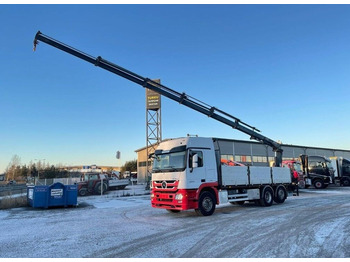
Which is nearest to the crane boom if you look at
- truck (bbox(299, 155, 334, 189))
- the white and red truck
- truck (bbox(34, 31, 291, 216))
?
truck (bbox(34, 31, 291, 216))

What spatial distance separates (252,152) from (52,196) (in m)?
40.7

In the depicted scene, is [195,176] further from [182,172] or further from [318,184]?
[318,184]

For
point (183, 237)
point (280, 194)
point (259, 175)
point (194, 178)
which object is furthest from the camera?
point (280, 194)

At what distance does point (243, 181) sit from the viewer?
12789 mm

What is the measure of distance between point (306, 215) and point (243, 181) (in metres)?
3.15

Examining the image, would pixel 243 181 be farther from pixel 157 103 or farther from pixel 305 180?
pixel 157 103

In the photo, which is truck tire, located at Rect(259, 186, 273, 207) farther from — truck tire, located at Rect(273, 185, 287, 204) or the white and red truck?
the white and red truck

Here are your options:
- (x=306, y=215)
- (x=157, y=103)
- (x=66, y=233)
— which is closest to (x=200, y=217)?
(x=306, y=215)

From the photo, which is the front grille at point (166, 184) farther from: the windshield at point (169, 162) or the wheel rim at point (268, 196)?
the wheel rim at point (268, 196)

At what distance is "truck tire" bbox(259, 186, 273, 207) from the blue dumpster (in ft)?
34.2

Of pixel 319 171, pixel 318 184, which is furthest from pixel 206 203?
pixel 318 184

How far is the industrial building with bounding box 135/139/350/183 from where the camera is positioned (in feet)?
149

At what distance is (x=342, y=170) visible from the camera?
29.2m

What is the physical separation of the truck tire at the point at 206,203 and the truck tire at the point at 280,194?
5.51 m
